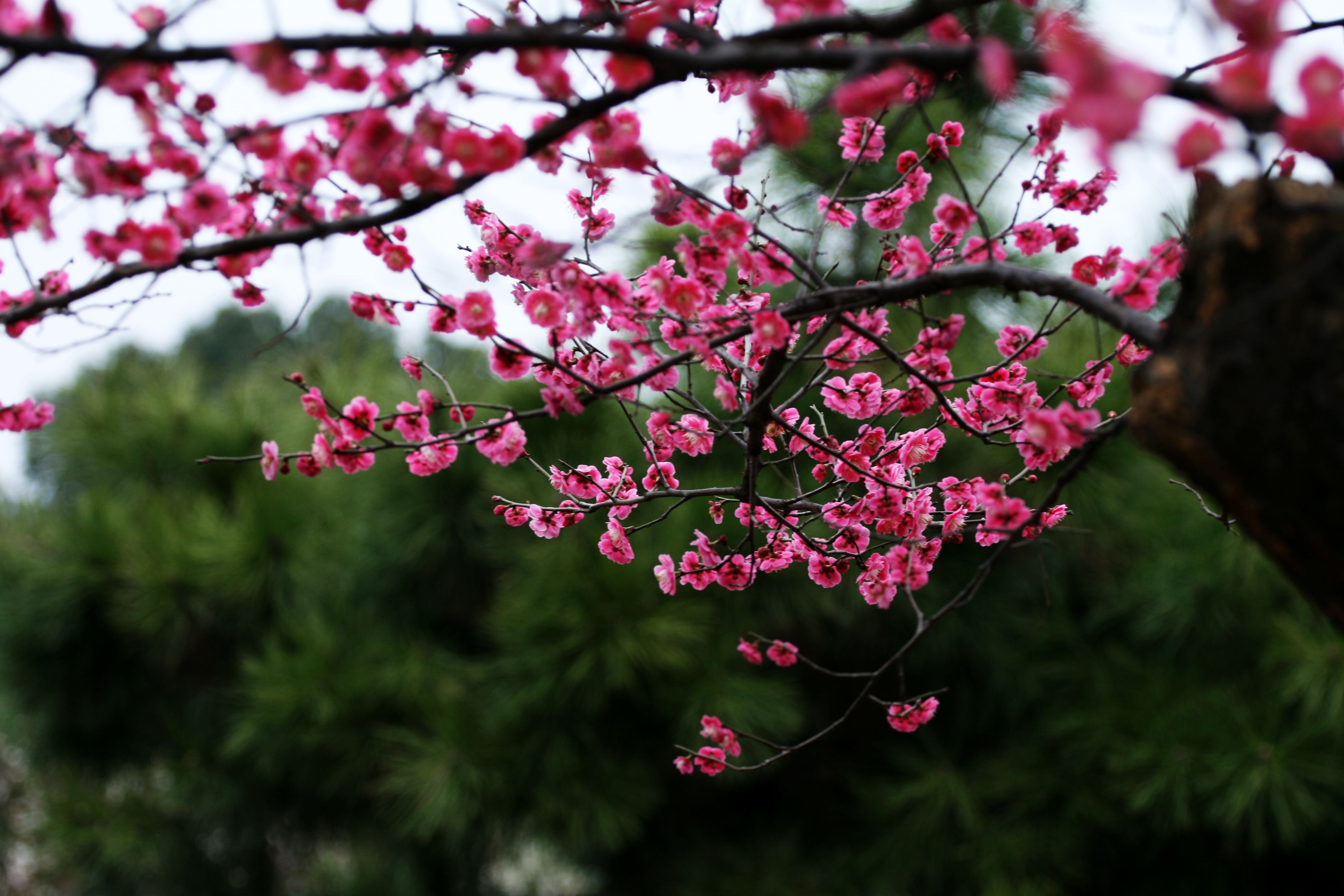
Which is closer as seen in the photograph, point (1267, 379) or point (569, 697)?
point (1267, 379)

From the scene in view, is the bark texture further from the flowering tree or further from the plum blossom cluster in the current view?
the plum blossom cluster

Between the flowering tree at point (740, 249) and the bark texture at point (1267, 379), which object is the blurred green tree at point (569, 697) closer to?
the flowering tree at point (740, 249)

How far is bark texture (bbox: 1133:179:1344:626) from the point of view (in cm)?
67

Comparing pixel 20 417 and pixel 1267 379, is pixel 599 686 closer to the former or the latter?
pixel 20 417

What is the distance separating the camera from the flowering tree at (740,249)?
0.70 meters

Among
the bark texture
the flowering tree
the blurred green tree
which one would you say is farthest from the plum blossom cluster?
the blurred green tree

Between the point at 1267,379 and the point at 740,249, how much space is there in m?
0.54

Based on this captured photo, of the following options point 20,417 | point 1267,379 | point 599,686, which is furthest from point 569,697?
point 1267,379

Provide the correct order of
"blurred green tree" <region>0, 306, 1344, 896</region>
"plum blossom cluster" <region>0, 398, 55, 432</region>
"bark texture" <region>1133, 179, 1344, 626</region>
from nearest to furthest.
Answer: "bark texture" <region>1133, 179, 1344, 626</region>
"plum blossom cluster" <region>0, 398, 55, 432</region>
"blurred green tree" <region>0, 306, 1344, 896</region>

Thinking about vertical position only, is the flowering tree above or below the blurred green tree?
above

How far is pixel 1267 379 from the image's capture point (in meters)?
0.69

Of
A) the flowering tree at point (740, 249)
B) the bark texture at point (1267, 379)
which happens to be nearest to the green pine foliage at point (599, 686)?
the flowering tree at point (740, 249)

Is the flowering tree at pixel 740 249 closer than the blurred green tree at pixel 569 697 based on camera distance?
Yes

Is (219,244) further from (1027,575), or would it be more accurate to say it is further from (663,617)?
(1027,575)
